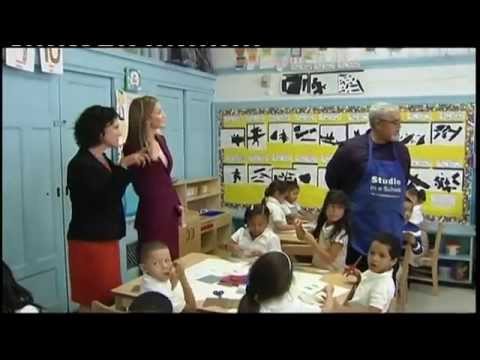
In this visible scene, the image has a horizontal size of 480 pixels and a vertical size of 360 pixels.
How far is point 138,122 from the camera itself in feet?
6.86

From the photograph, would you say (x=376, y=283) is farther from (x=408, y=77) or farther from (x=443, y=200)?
(x=408, y=77)

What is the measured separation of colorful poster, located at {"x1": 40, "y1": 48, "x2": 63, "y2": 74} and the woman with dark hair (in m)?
0.19

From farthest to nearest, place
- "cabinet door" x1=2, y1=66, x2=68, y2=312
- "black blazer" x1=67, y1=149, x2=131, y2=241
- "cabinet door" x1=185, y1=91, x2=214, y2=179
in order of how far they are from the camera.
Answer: "cabinet door" x1=185, y1=91, x2=214, y2=179
"black blazer" x1=67, y1=149, x2=131, y2=241
"cabinet door" x1=2, y1=66, x2=68, y2=312

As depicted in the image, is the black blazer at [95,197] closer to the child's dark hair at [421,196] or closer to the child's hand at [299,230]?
the child's hand at [299,230]

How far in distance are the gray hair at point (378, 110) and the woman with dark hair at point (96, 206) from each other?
0.90 metres

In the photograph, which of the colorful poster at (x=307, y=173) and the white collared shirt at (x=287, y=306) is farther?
the colorful poster at (x=307, y=173)

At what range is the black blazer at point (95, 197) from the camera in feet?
6.80

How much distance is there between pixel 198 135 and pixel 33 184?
2.18 ft

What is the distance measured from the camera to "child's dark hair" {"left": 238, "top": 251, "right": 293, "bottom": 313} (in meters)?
2.00

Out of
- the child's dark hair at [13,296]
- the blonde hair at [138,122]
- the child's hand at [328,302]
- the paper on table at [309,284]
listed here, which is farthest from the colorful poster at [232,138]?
the child's dark hair at [13,296]

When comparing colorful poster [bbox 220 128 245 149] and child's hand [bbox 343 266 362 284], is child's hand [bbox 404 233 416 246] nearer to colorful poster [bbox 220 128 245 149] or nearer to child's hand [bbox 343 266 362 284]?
child's hand [bbox 343 266 362 284]

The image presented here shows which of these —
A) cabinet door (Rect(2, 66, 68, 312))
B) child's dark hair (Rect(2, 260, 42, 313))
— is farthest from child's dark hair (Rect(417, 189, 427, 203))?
child's dark hair (Rect(2, 260, 42, 313))
